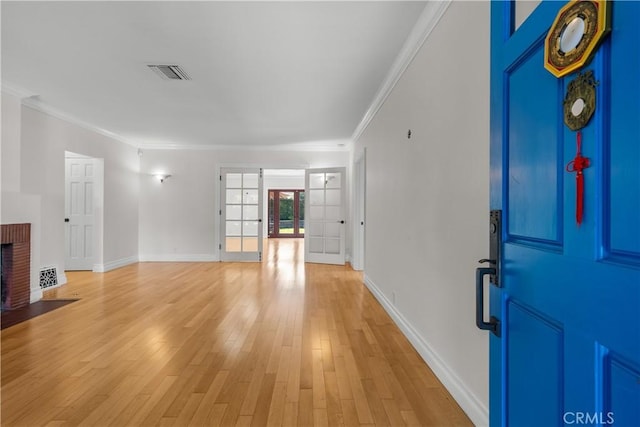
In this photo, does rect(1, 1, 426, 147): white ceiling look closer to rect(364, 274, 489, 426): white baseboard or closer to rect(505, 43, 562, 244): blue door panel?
rect(505, 43, 562, 244): blue door panel

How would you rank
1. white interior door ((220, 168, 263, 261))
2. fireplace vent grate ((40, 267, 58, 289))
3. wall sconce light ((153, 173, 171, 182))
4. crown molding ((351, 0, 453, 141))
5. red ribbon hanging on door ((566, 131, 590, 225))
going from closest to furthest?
red ribbon hanging on door ((566, 131, 590, 225)) < crown molding ((351, 0, 453, 141)) < fireplace vent grate ((40, 267, 58, 289)) < wall sconce light ((153, 173, 171, 182)) < white interior door ((220, 168, 263, 261))

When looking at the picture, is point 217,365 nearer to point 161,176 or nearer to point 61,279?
point 61,279

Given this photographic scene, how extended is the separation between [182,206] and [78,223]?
6.41 ft

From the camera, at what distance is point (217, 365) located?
2.45m

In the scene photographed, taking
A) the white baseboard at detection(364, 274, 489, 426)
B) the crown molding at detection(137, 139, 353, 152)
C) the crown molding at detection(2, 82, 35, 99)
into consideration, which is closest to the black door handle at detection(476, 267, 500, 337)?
the white baseboard at detection(364, 274, 489, 426)

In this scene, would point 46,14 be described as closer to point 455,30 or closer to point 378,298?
point 455,30

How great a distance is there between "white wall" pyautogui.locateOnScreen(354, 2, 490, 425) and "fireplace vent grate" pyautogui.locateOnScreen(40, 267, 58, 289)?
195 inches

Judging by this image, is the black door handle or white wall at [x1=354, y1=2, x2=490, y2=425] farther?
white wall at [x1=354, y1=2, x2=490, y2=425]

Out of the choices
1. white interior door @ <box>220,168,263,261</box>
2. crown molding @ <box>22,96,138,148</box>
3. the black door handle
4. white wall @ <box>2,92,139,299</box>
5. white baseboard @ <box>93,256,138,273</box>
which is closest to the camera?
the black door handle

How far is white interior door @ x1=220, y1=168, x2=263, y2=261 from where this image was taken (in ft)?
24.3

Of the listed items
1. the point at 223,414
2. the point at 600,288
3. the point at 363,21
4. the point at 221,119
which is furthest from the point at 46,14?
the point at 600,288

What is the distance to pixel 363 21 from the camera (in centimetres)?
250

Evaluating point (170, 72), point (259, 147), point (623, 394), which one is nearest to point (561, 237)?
point (623, 394)

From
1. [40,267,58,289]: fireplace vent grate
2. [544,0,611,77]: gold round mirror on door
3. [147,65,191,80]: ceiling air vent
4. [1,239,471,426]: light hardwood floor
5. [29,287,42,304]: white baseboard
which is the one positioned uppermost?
[147,65,191,80]: ceiling air vent
